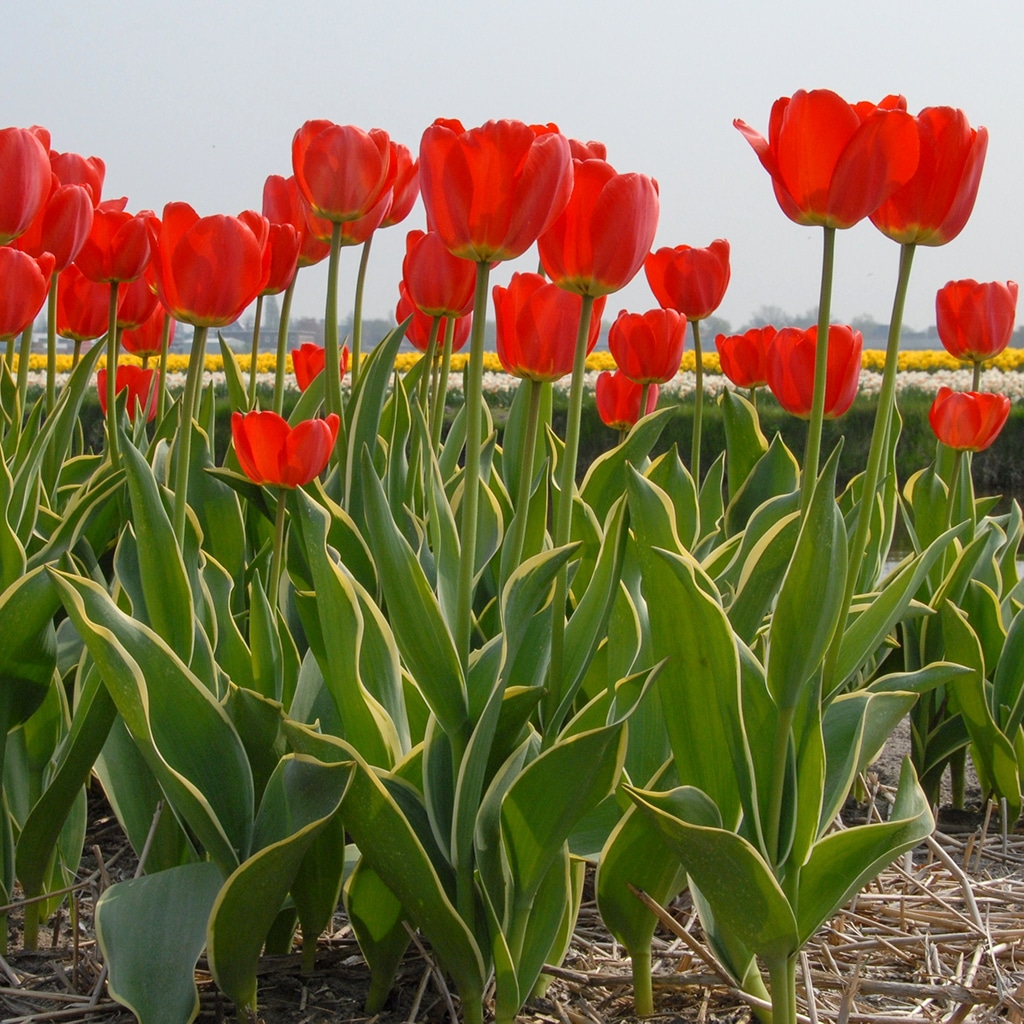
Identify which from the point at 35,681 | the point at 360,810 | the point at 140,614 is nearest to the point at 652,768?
the point at 360,810

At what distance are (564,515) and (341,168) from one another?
1.82 ft

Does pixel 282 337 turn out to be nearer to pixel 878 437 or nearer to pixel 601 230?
pixel 601 230

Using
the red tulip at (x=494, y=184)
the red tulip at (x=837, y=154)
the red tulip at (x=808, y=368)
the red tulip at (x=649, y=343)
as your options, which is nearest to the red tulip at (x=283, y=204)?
the red tulip at (x=649, y=343)

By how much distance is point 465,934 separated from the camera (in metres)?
1.25

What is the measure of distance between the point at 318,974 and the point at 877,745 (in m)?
0.80

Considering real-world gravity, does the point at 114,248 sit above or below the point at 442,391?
above

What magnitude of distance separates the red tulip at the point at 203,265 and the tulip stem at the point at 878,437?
77cm

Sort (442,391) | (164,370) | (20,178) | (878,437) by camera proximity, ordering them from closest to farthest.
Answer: (878,437) → (20,178) → (442,391) → (164,370)

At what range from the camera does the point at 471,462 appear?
1.25 metres

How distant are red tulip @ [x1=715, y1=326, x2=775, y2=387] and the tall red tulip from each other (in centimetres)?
40

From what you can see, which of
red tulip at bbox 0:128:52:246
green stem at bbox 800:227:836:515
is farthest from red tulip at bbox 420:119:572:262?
red tulip at bbox 0:128:52:246

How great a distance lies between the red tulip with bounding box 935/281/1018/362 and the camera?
7.59 ft

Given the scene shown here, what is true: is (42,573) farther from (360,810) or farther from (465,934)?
(465,934)

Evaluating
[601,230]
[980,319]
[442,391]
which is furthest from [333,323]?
[980,319]
